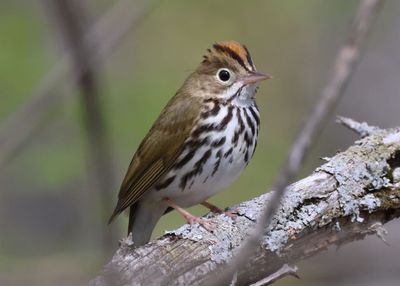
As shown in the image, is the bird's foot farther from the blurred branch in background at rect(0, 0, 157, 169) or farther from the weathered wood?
the blurred branch in background at rect(0, 0, 157, 169)

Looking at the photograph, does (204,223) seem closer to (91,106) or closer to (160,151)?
(160,151)

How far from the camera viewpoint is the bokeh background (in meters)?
4.52

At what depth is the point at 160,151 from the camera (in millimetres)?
3467

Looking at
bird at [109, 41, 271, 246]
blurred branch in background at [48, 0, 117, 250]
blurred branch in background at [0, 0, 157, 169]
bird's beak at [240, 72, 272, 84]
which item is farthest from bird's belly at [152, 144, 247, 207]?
blurred branch in background at [48, 0, 117, 250]

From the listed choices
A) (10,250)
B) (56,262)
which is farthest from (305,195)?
(10,250)

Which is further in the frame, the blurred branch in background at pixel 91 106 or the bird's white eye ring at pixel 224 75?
the bird's white eye ring at pixel 224 75

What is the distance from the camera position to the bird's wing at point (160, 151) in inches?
135

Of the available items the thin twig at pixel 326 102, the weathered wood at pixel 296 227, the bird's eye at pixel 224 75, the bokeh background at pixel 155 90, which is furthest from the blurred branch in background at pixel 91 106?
the bird's eye at pixel 224 75

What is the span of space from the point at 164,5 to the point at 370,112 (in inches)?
69.0

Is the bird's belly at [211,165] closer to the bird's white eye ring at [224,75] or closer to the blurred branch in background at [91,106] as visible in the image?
the bird's white eye ring at [224,75]

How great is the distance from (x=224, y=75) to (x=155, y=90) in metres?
1.41

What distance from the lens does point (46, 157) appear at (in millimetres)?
4527

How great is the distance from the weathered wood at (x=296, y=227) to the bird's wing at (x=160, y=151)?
570 mm

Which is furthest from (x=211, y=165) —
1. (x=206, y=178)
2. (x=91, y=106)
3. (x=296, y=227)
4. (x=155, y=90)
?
(x=91, y=106)
